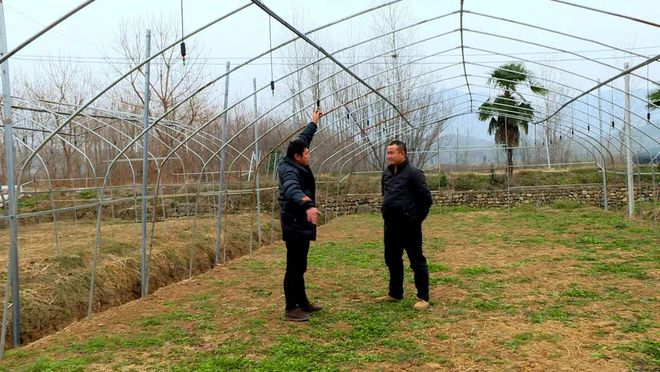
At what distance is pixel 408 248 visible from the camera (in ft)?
16.6

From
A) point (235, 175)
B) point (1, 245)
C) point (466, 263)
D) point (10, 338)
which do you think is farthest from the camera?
point (235, 175)

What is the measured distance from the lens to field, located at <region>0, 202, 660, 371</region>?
3893 millimetres

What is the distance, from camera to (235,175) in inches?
795

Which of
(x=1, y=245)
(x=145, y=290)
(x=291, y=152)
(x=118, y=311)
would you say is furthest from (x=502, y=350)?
(x=1, y=245)

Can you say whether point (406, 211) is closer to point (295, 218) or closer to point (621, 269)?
point (295, 218)

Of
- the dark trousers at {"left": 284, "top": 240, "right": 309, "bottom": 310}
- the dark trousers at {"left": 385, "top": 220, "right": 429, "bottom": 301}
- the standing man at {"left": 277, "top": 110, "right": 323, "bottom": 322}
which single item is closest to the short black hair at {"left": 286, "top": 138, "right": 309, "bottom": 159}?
the standing man at {"left": 277, "top": 110, "right": 323, "bottom": 322}

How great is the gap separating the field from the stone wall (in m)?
9.14

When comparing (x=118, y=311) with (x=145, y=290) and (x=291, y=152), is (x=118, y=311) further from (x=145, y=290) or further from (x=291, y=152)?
(x=291, y=152)

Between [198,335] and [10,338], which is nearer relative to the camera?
[198,335]

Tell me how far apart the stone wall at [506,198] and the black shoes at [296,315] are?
11662mm

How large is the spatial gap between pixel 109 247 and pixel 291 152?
5431 millimetres

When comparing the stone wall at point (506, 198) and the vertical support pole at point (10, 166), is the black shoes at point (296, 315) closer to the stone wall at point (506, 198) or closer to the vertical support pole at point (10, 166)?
the vertical support pole at point (10, 166)

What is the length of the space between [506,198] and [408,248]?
1345 centimetres

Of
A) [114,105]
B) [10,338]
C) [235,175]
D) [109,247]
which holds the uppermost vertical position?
[114,105]
